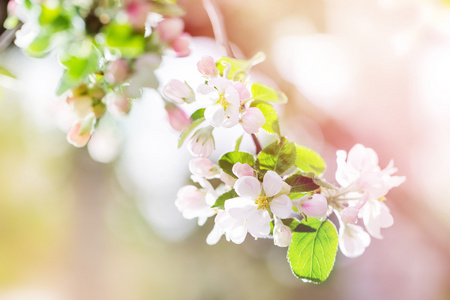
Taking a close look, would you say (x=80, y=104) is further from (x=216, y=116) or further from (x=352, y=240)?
(x=352, y=240)

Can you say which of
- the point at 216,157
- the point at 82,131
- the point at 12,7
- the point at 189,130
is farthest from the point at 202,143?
the point at 216,157

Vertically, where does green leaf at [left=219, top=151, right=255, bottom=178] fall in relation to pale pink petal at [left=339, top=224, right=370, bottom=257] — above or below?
above

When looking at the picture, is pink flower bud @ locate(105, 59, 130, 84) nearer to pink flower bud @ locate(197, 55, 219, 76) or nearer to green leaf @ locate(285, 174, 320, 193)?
pink flower bud @ locate(197, 55, 219, 76)

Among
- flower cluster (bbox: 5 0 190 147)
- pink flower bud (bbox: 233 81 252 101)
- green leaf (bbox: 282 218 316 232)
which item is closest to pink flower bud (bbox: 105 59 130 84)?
flower cluster (bbox: 5 0 190 147)

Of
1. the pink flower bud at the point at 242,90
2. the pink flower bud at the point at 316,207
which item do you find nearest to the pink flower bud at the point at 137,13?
the pink flower bud at the point at 242,90

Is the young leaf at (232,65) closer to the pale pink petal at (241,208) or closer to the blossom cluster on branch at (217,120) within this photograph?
the blossom cluster on branch at (217,120)

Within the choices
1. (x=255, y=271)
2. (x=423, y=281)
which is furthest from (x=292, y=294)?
(x=423, y=281)

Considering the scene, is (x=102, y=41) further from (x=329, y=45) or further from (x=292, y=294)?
(x=292, y=294)
